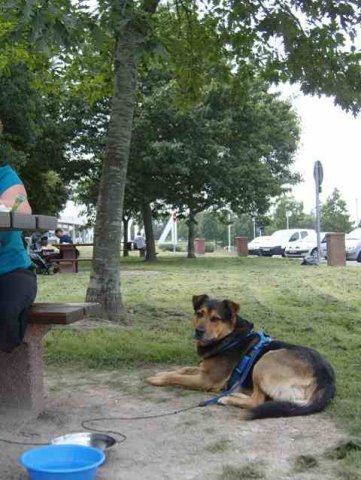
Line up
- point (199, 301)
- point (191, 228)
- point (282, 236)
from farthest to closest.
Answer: point (282, 236) < point (191, 228) < point (199, 301)

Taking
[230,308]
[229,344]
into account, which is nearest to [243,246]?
[230,308]

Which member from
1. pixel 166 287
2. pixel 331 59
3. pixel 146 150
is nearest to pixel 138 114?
pixel 146 150

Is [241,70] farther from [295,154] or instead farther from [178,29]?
[295,154]

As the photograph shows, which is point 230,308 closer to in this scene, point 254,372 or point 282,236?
point 254,372

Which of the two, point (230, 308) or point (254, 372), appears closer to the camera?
point (254, 372)

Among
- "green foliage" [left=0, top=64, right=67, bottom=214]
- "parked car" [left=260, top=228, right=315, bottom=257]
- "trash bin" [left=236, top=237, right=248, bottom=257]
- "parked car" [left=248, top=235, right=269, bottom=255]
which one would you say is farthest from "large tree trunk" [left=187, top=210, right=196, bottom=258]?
"parked car" [left=248, top=235, right=269, bottom=255]

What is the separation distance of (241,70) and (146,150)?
12.4 metres

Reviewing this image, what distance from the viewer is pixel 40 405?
173 inches

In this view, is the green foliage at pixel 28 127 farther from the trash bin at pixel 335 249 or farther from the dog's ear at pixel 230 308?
the dog's ear at pixel 230 308

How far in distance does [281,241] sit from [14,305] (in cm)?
3413

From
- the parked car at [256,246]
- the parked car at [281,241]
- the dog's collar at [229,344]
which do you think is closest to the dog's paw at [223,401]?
the dog's collar at [229,344]

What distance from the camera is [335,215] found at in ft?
248

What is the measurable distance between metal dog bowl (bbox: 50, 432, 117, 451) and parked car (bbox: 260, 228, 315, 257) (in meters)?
33.1

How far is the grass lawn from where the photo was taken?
5.46 meters
